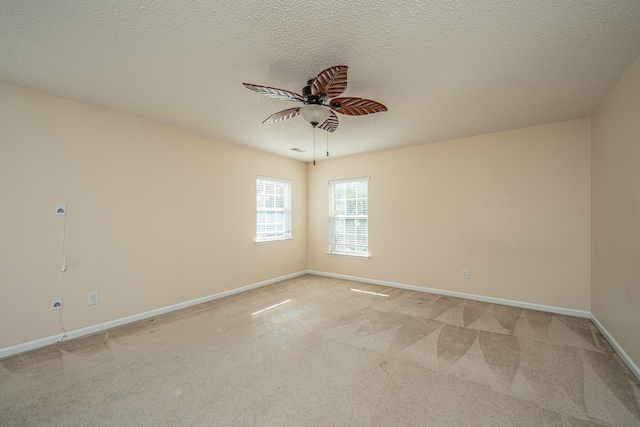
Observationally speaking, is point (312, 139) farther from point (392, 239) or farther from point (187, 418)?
point (187, 418)

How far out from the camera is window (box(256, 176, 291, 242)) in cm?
488

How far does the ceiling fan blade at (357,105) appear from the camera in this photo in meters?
2.21

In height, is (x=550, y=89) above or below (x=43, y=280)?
above

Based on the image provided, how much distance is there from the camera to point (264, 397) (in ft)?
6.07

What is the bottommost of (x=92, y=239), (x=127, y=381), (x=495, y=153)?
(x=127, y=381)

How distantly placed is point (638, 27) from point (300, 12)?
2.22 meters

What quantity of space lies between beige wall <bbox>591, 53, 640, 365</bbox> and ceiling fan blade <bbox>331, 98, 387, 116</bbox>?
78.8 inches

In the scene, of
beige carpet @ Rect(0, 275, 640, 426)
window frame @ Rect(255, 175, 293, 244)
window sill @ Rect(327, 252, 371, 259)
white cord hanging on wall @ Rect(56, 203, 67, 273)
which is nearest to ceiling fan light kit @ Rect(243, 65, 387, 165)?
beige carpet @ Rect(0, 275, 640, 426)

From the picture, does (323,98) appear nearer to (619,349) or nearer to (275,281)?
(619,349)

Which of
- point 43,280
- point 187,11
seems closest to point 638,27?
point 187,11

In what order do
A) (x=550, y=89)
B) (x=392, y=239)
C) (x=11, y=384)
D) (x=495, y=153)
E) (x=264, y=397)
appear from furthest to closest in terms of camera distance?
(x=392, y=239)
(x=495, y=153)
(x=550, y=89)
(x=11, y=384)
(x=264, y=397)

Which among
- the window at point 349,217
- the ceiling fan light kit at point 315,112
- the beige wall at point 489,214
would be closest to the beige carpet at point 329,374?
the beige wall at point 489,214

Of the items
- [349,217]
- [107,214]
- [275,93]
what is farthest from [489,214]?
[107,214]

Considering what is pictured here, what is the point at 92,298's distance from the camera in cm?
291
